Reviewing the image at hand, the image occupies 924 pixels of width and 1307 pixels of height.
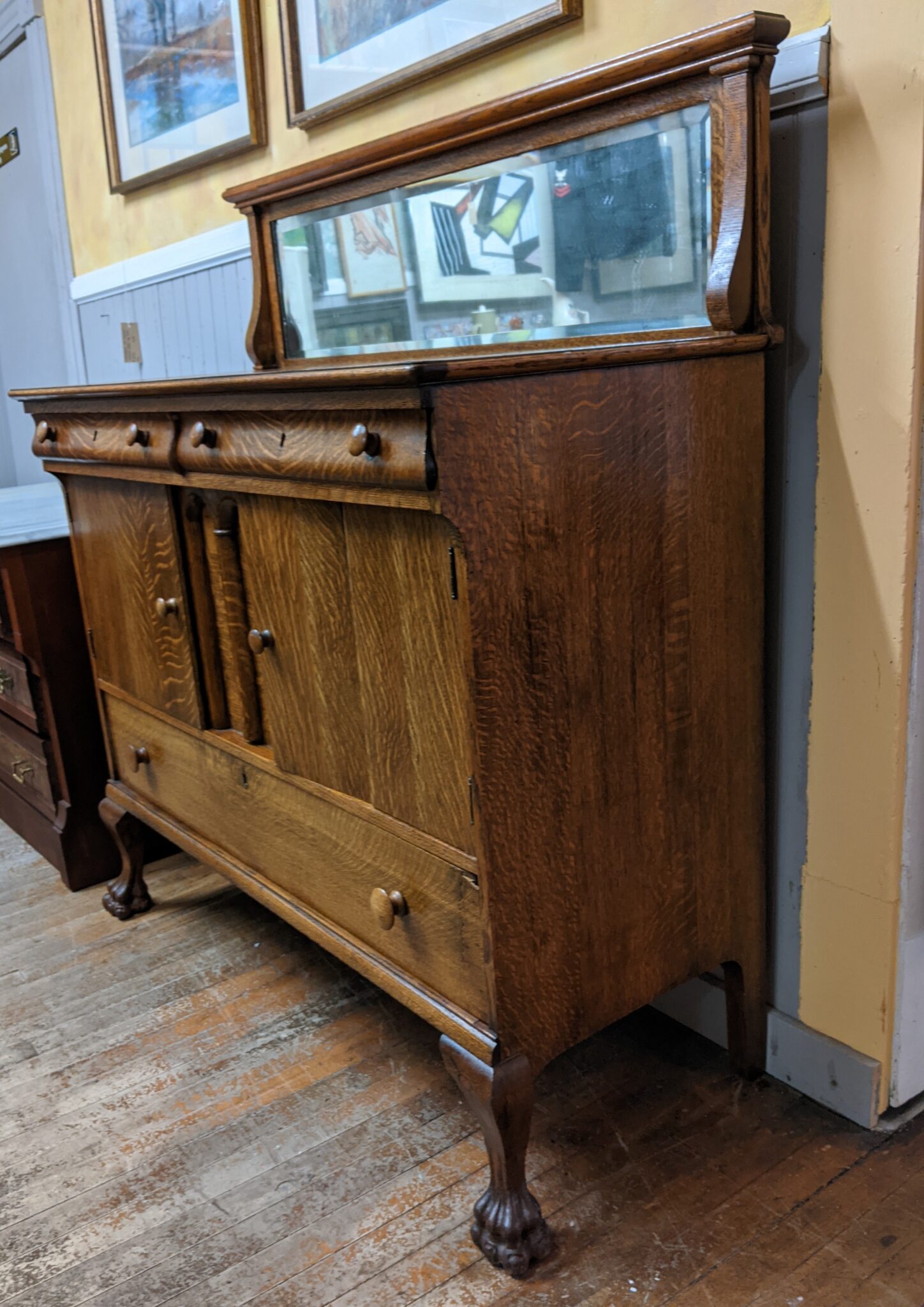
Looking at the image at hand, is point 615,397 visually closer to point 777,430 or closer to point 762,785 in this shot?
point 777,430

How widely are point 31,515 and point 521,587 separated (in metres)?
1.70

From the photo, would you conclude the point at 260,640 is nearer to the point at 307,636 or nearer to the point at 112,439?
the point at 307,636

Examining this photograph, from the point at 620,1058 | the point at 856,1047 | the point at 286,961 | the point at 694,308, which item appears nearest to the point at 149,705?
the point at 286,961

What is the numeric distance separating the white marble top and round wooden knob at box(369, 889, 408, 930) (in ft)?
3.79

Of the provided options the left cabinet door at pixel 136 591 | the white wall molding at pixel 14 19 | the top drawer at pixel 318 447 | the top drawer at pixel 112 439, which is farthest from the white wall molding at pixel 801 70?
the white wall molding at pixel 14 19

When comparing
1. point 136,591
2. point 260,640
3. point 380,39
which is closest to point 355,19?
point 380,39

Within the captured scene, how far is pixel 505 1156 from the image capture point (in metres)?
1.26

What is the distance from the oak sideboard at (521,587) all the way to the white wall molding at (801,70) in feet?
0.18

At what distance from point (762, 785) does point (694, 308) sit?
0.64 m

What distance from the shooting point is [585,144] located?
145cm

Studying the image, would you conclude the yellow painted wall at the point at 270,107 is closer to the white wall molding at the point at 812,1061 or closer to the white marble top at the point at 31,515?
the white marble top at the point at 31,515

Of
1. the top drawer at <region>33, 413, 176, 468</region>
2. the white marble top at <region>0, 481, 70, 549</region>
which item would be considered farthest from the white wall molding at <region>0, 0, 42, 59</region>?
the top drawer at <region>33, 413, 176, 468</region>

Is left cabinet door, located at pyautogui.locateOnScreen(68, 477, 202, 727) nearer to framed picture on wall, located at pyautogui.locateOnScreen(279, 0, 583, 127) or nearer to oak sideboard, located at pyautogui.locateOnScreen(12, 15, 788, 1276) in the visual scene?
oak sideboard, located at pyautogui.locateOnScreen(12, 15, 788, 1276)

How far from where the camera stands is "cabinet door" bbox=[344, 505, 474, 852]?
1173mm
